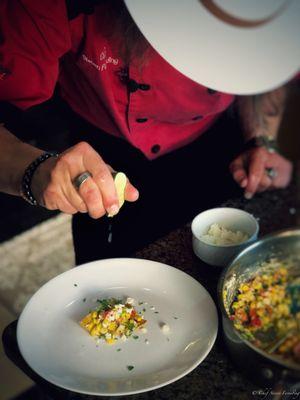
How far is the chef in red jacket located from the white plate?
220 millimetres

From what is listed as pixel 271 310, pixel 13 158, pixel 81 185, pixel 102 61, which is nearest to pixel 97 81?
pixel 102 61

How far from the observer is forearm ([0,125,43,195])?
1195 mm

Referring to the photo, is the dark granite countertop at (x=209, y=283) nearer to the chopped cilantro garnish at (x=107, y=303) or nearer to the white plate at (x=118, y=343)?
the white plate at (x=118, y=343)

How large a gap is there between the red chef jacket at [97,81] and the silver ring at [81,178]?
366 millimetres

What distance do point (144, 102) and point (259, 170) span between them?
1.53ft

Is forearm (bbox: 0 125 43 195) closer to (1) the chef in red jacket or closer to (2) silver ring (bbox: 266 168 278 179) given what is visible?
(1) the chef in red jacket

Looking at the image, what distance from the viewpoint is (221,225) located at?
52.1 inches

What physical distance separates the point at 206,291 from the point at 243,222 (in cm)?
30

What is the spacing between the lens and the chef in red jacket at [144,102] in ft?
2.70

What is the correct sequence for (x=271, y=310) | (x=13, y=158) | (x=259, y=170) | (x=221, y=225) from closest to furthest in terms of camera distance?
(x=271, y=310), (x=13, y=158), (x=221, y=225), (x=259, y=170)

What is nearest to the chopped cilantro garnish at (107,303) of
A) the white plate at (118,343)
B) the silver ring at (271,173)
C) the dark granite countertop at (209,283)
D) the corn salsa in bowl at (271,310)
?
the white plate at (118,343)

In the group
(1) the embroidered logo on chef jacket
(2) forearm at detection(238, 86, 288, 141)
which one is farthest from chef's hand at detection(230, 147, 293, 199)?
(1) the embroidered logo on chef jacket

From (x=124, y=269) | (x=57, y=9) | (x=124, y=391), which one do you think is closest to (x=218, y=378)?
(x=124, y=391)

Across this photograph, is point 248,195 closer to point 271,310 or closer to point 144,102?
point 144,102
